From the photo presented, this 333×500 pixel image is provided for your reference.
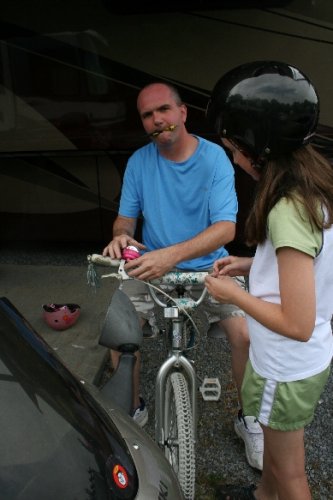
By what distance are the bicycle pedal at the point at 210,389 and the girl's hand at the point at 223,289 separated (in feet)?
4.49

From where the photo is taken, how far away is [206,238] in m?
2.02

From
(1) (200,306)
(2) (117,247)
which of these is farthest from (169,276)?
(1) (200,306)

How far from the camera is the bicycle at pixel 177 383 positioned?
174 cm

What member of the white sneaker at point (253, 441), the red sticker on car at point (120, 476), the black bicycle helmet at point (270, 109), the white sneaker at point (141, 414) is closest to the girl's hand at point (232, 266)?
the black bicycle helmet at point (270, 109)

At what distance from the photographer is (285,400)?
4.82ft

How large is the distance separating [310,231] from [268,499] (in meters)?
1.25

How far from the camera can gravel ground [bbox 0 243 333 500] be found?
2.30 m

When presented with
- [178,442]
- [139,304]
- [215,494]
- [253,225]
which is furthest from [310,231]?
[215,494]

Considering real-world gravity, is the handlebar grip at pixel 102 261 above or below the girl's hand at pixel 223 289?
above

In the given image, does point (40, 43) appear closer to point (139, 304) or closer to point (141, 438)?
point (139, 304)

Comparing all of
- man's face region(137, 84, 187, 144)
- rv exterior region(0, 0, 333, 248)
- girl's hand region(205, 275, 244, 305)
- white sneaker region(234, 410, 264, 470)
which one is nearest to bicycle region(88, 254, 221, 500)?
girl's hand region(205, 275, 244, 305)

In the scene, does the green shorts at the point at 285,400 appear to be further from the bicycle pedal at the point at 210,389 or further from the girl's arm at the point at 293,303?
the bicycle pedal at the point at 210,389

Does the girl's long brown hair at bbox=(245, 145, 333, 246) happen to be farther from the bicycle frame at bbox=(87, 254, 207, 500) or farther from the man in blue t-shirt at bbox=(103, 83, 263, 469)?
the man in blue t-shirt at bbox=(103, 83, 263, 469)

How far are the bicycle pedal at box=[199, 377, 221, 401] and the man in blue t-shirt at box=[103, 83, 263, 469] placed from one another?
0.30 meters
